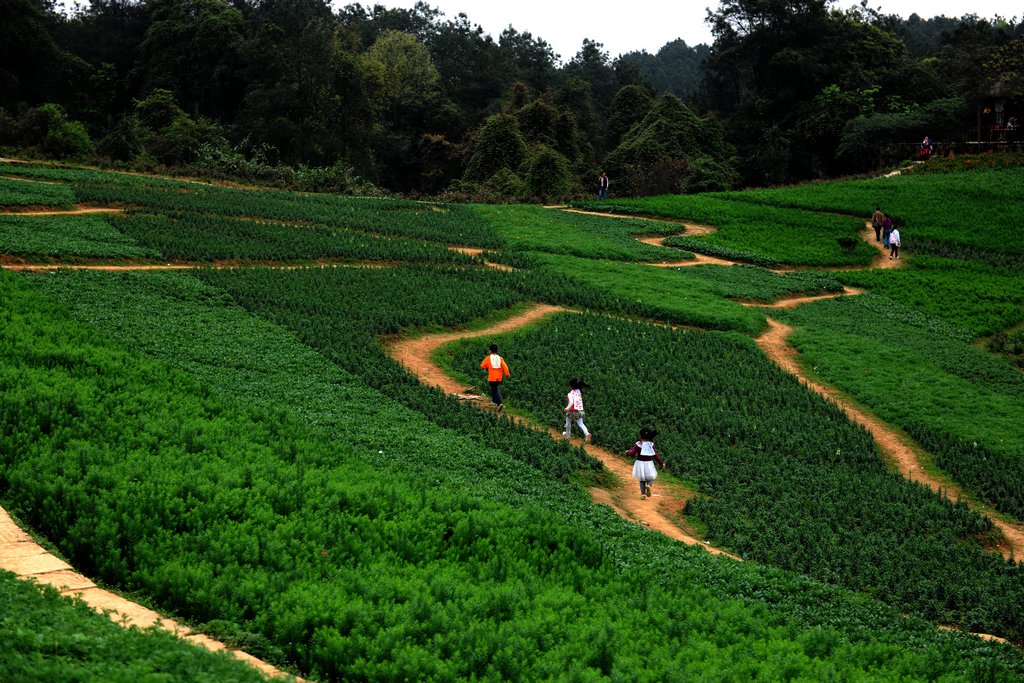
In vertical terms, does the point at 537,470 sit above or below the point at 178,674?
below

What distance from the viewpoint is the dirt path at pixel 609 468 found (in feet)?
56.6

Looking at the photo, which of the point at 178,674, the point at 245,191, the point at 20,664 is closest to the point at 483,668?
the point at 178,674

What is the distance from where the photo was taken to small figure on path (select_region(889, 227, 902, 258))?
4009 centimetres

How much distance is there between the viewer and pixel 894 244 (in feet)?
132

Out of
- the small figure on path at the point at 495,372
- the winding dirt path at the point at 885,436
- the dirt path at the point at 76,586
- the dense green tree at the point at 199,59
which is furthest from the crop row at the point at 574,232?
the dense green tree at the point at 199,59

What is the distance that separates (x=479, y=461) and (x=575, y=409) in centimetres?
331

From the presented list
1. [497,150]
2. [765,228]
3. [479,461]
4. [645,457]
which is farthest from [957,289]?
[497,150]

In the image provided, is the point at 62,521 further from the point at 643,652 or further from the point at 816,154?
the point at 816,154

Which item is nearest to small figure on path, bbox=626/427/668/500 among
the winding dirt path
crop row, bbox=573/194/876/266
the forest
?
the winding dirt path

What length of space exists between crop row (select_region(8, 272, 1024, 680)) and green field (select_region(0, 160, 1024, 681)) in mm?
52

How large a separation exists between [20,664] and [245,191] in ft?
123

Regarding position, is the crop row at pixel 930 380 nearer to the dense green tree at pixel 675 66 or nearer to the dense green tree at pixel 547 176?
the dense green tree at pixel 547 176

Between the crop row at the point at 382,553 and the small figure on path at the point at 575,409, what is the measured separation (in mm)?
2553

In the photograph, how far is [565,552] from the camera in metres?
13.5
